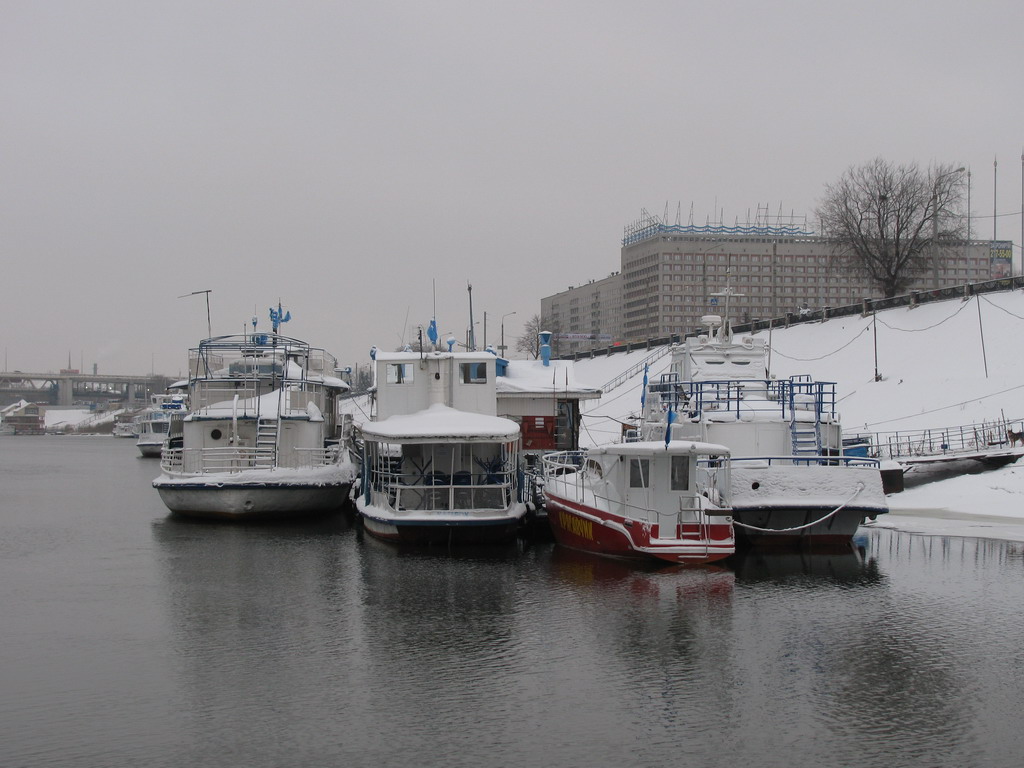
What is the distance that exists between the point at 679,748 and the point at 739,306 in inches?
7229

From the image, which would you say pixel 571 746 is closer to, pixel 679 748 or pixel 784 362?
pixel 679 748

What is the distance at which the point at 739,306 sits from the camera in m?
191

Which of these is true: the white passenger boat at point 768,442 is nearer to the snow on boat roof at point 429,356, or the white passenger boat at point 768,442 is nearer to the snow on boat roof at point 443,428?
the snow on boat roof at point 443,428

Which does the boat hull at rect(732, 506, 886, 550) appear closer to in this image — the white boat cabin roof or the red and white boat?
the red and white boat

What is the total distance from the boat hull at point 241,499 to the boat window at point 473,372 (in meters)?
7.00

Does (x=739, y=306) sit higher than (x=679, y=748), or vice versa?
(x=739, y=306)

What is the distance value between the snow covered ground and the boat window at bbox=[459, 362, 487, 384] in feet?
16.4

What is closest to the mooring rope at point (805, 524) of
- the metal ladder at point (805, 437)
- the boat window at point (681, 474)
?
the boat window at point (681, 474)

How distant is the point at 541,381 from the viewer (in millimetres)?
42062

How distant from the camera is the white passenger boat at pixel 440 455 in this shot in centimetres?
2920

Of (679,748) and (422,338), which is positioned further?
(422,338)

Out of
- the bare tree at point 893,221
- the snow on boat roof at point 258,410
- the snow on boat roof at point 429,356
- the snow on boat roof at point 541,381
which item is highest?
the bare tree at point 893,221

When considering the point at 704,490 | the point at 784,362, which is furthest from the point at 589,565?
the point at 784,362

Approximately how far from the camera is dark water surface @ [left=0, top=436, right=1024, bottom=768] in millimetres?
13195
